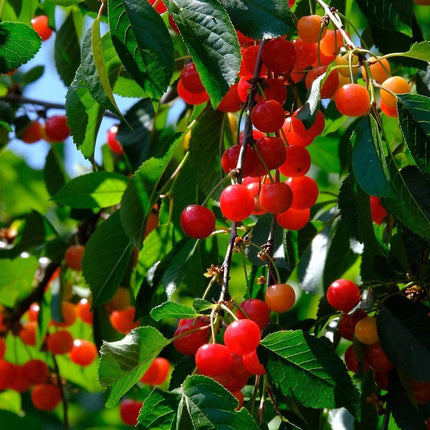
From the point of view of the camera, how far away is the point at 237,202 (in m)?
1.00

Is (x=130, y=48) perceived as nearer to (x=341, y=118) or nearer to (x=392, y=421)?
(x=341, y=118)

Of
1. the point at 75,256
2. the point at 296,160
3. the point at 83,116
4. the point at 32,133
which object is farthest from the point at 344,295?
the point at 32,133

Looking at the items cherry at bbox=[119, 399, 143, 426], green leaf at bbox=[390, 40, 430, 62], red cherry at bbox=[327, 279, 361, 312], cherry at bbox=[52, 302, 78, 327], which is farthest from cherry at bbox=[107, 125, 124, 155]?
green leaf at bbox=[390, 40, 430, 62]

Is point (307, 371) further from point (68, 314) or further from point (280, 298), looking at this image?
point (68, 314)

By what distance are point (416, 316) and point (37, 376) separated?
1.21 metres

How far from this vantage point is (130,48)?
37.7 inches

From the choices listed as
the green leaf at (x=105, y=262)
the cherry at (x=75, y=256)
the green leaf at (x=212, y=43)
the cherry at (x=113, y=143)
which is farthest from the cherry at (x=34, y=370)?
the green leaf at (x=212, y=43)

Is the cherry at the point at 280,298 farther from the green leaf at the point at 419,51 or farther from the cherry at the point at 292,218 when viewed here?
the green leaf at the point at 419,51

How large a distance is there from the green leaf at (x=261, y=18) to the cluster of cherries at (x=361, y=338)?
1.49ft

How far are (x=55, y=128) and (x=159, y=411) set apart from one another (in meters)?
1.39

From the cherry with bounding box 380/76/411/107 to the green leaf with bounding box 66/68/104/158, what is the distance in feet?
1.32

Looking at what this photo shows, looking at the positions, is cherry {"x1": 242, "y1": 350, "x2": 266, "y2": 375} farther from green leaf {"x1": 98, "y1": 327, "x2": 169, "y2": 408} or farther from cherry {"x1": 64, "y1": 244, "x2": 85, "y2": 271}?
cherry {"x1": 64, "y1": 244, "x2": 85, "y2": 271}

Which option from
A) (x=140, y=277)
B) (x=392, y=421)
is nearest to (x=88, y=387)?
(x=140, y=277)

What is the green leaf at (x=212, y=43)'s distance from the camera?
3.08ft
